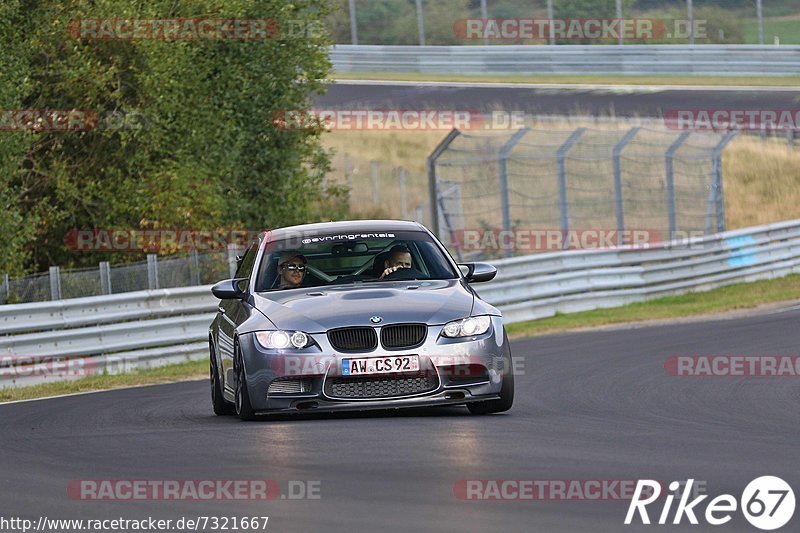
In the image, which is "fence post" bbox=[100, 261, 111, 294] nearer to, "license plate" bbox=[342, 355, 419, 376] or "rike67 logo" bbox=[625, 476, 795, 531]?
"license plate" bbox=[342, 355, 419, 376]

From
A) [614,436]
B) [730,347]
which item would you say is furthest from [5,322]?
[614,436]

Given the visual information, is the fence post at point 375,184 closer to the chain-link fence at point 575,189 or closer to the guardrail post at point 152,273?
the chain-link fence at point 575,189

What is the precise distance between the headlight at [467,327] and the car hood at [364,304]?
0.05 m

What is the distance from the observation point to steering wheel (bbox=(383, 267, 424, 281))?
37.4 feet

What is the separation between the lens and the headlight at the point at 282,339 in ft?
33.8

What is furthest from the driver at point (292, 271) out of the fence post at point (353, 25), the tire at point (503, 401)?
the fence post at point (353, 25)

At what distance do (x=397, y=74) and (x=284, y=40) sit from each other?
20.2m

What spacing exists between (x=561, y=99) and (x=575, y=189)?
15.4 meters

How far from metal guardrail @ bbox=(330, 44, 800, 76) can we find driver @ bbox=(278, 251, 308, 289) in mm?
30602

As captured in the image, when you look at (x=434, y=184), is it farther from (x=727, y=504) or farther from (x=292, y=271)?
(x=727, y=504)

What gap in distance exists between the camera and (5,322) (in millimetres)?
17031

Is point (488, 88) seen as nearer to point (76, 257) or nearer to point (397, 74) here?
point (397, 74)

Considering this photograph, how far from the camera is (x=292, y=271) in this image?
37.6ft

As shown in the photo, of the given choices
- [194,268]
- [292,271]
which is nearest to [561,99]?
[194,268]
